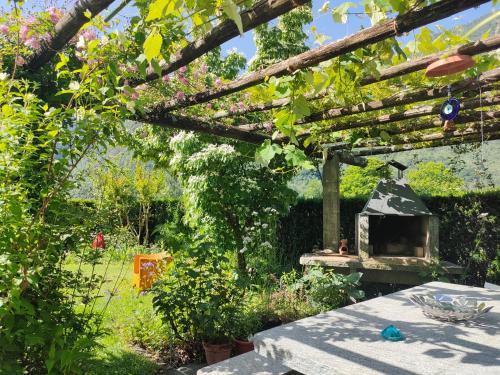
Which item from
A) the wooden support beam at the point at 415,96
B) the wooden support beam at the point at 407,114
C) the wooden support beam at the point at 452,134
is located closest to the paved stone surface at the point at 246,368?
the wooden support beam at the point at 415,96

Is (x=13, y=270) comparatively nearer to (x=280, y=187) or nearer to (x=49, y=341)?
(x=49, y=341)

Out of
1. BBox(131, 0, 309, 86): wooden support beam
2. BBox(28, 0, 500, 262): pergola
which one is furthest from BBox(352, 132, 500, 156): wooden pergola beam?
BBox(131, 0, 309, 86): wooden support beam

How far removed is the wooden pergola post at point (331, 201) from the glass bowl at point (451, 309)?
161 inches

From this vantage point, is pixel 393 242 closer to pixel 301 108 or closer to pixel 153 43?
pixel 301 108

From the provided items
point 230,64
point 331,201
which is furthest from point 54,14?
point 230,64

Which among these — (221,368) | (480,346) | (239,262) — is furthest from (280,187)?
(480,346)

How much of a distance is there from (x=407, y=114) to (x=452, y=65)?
192cm

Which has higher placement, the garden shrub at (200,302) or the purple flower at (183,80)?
the purple flower at (183,80)

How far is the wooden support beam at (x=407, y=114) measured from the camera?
3.69 meters

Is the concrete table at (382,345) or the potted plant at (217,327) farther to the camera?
the potted plant at (217,327)

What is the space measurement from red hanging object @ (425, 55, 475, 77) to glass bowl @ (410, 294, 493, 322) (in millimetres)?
1462

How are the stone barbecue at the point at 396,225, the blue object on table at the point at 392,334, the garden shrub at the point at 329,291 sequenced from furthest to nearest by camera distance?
the stone barbecue at the point at 396,225 → the garden shrub at the point at 329,291 → the blue object on table at the point at 392,334

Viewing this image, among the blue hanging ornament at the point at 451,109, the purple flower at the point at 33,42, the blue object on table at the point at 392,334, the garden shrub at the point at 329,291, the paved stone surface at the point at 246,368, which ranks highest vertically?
the purple flower at the point at 33,42

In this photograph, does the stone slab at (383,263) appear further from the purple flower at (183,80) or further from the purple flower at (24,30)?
the purple flower at (24,30)
